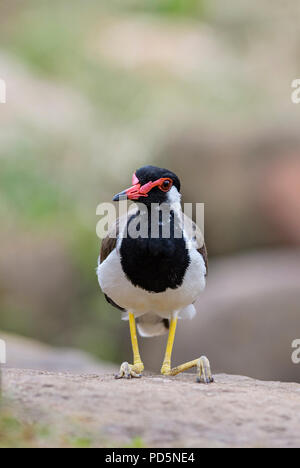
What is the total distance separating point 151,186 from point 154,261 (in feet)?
2.01

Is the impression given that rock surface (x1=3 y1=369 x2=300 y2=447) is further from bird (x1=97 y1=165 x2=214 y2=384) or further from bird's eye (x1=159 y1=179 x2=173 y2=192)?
bird's eye (x1=159 y1=179 x2=173 y2=192)

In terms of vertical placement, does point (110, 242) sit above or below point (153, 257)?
above

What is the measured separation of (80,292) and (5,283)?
55.1 inches

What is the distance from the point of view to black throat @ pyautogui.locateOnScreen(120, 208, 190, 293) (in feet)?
19.9

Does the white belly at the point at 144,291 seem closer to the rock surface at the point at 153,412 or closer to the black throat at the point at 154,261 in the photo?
the black throat at the point at 154,261

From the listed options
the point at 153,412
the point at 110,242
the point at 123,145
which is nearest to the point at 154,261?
the point at 110,242

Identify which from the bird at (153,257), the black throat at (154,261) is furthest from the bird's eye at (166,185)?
the black throat at (154,261)

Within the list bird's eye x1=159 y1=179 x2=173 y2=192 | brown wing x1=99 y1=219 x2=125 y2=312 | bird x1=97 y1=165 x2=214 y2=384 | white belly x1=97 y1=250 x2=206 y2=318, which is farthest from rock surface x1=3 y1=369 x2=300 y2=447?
bird's eye x1=159 y1=179 x2=173 y2=192

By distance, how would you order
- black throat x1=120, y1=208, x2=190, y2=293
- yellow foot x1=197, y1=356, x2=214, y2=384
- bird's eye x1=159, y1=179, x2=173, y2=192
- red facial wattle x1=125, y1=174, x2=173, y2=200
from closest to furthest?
yellow foot x1=197, y1=356, x2=214, y2=384, black throat x1=120, y1=208, x2=190, y2=293, red facial wattle x1=125, y1=174, x2=173, y2=200, bird's eye x1=159, y1=179, x2=173, y2=192

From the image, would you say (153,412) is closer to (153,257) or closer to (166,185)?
(153,257)

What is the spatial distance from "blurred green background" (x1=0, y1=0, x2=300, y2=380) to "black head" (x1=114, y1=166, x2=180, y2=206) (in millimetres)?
4883

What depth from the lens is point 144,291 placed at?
Result: 615cm

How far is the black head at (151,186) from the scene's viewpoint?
6239 millimetres

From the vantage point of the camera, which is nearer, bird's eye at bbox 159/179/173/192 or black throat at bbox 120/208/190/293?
black throat at bbox 120/208/190/293
